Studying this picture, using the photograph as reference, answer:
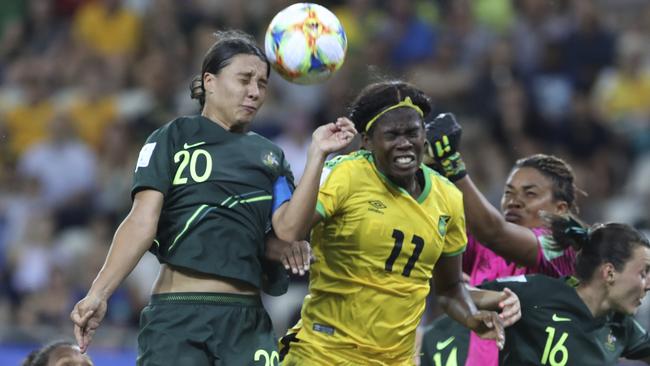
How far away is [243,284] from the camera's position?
4582mm

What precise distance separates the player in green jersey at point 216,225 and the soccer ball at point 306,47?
106 mm

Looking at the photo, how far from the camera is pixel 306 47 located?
187 inches

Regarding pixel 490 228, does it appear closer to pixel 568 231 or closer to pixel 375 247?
pixel 568 231

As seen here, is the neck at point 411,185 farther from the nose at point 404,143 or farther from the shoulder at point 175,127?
the shoulder at point 175,127

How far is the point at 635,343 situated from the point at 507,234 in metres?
0.85

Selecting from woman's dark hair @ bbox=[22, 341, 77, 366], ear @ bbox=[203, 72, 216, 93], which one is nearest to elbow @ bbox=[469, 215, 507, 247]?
ear @ bbox=[203, 72, 216, 93]

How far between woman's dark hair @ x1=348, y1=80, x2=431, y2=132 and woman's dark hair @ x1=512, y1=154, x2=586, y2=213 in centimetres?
118

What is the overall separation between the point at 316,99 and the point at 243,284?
6050 mm

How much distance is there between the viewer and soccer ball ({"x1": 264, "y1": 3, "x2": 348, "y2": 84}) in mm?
4754

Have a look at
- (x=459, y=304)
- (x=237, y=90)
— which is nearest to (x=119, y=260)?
(x=237, y=90)

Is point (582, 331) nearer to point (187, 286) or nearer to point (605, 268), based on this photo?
point (605, 268)

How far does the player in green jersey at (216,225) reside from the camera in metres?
4.45

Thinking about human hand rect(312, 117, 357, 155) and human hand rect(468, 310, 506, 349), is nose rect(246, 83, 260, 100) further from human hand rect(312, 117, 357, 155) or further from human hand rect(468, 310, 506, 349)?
human hand rect(468, 310, 506, 349)

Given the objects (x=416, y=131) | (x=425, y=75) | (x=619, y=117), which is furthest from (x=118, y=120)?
(x=416, y=131)
